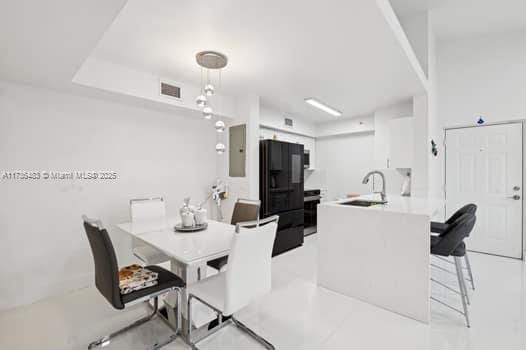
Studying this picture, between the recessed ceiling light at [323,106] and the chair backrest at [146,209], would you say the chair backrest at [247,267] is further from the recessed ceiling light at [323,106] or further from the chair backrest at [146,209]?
the recessed ceiling light at [323,106]

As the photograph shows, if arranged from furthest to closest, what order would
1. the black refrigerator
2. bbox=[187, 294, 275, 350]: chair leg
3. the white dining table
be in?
the black refrigerator, bbox=[187, 294, 275, 350]: chair leg, the white dining table

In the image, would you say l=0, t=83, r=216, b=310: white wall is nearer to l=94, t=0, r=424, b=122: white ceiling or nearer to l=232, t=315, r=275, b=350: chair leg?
l=94, t=0, r=424, b=122: white ceiling

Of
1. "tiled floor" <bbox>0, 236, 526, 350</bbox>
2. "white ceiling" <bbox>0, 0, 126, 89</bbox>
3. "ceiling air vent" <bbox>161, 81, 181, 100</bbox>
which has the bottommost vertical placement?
"tiled floor" <bbox>0, 236, 526, 350</bbox>

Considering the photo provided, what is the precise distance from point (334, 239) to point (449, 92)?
3.50 meters

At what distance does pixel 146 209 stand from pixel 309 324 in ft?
7.35

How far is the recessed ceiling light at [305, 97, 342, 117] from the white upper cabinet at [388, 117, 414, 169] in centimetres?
110

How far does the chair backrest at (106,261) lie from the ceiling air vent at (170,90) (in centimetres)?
196

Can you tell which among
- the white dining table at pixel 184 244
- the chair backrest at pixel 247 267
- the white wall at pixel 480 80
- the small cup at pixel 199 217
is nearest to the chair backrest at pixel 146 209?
the white dining table at pixel 184 244

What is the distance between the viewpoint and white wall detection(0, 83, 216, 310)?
2.46m

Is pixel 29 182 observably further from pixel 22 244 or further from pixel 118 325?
pixel 118 325

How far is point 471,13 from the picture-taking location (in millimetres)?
3436

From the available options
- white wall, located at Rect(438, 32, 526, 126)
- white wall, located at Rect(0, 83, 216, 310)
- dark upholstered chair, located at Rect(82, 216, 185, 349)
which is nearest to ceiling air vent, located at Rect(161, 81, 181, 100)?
white wall, located at Rect(0, 83, 216, 310)

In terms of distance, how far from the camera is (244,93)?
368 centimetres

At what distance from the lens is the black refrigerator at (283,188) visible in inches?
148
